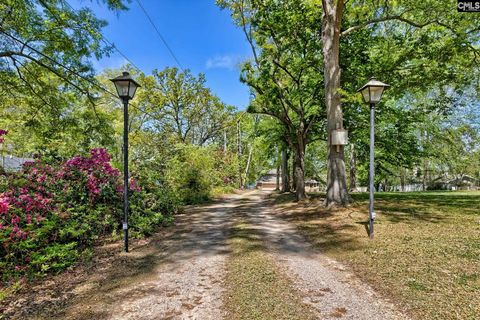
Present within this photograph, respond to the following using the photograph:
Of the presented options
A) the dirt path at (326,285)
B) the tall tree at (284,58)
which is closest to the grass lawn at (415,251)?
the dirt path at (326,285)

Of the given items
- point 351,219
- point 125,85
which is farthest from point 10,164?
point 351,219

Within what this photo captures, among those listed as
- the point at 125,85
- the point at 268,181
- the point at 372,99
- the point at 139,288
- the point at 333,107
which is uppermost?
the point at 333,107

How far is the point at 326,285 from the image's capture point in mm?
3801

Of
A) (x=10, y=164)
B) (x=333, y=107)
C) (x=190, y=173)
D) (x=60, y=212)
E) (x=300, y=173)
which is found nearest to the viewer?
(x=60, y=212)

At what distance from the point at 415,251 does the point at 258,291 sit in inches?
121

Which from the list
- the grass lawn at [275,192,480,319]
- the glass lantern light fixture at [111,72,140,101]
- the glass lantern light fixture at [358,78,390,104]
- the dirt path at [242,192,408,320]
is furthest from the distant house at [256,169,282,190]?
the glass lantern light fixture at [111,72,140,101]

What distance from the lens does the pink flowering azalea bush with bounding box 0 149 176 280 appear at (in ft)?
14.0

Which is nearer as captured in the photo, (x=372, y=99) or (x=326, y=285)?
(x=326, y=285)

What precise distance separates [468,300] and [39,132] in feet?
31.5

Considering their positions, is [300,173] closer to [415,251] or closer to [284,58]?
[284,58]

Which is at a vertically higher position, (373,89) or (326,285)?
(373,89)

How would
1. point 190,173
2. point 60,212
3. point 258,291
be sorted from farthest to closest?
point 190,173 → point 60,212 → point 258,291

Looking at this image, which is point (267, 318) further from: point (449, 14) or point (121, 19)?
point (449, 14)

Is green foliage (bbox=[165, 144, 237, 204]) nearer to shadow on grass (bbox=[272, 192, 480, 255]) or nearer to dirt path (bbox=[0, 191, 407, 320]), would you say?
shadow on grass (bbox=[272, 192, 480, 255])
